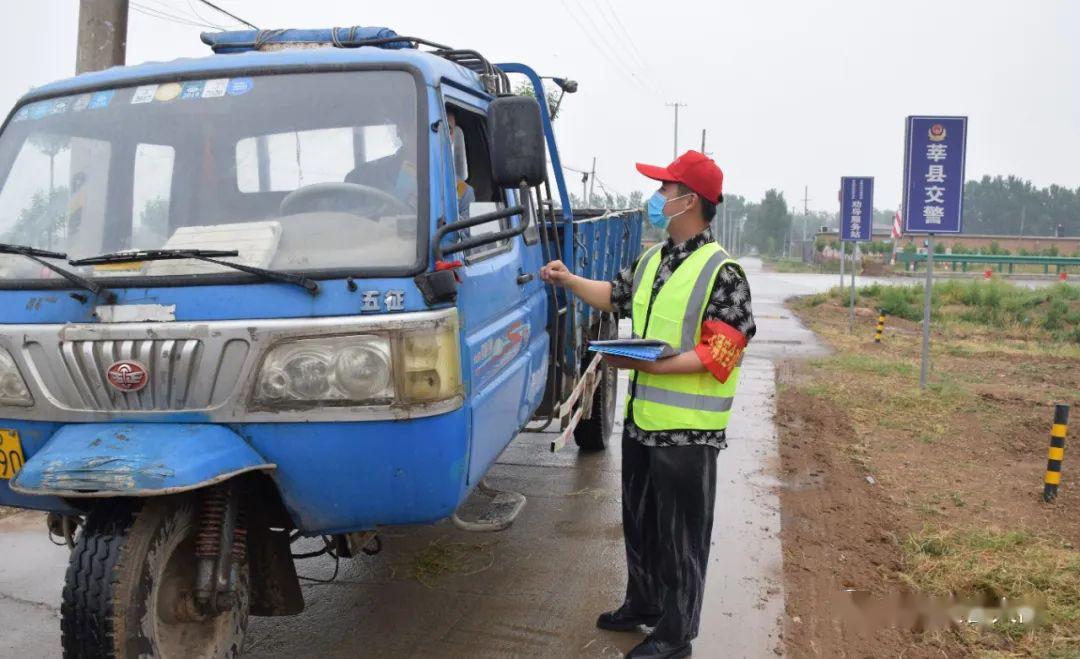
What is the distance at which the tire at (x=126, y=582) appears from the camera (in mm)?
2617

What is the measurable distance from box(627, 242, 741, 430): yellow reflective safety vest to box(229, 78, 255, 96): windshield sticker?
1.75m

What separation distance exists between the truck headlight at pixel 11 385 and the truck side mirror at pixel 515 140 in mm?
1735

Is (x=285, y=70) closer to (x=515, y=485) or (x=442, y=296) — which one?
(x=442, y=296)

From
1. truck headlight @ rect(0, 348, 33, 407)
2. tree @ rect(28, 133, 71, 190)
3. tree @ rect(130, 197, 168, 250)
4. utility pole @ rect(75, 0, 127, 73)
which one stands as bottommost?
truck headlight @ rect(0, 348, 33, 407)

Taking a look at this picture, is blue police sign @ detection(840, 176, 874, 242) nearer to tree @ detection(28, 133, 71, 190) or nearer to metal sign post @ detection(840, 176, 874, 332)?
metal sign post @ detection(840, 176, 874, 332)

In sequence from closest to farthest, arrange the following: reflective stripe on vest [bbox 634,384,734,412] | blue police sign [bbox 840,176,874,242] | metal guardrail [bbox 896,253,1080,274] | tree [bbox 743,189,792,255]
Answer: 1. reflective stripe on vest [bbox 634,384,734,412]
2. blue police sign [bbox 840,176,874,242]
3. metal guardrail [bbox 896,253,1080,274]
4. tree [bbox 743,189,792,255]

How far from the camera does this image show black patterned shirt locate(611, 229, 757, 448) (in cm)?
350

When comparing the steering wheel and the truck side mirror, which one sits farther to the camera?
the truck side mirror

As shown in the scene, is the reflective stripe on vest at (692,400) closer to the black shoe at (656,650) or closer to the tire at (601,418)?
the black shoe at (656,650)

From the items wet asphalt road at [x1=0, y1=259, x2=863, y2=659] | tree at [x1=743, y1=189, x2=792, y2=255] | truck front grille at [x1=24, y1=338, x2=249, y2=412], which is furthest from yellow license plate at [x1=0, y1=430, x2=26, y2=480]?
tree at [x1=743, y1=189, x2=792, y2=255]

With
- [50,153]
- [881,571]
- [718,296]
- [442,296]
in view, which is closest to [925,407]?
[881,571]

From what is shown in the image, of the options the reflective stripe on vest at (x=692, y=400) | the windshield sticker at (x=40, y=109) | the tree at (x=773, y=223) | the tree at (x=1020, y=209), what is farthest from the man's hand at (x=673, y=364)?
the tree at (x=1020, y=209)

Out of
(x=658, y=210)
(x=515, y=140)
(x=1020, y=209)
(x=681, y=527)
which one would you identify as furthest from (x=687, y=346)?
(x=1020, y=209)

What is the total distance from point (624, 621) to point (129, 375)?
2.33m
